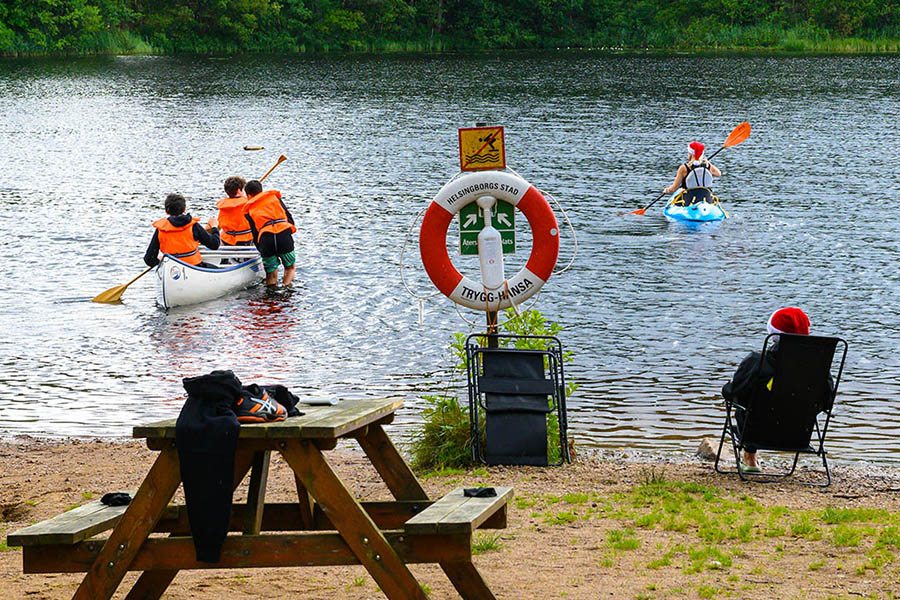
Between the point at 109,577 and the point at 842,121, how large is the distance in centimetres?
3420

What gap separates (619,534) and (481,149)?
10.2 feet

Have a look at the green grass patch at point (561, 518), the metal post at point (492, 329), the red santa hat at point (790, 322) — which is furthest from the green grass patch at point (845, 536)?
the metal post at point (492, 329)

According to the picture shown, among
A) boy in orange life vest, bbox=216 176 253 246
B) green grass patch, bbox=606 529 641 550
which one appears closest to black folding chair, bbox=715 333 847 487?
green grass patch, bbox=606 529 641 550

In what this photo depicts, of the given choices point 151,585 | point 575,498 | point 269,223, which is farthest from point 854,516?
point 269,223

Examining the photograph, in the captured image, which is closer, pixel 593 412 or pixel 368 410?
pixel 368 410

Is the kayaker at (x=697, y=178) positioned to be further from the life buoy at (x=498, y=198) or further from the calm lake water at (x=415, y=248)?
the life buoy at (x=498, y=198)

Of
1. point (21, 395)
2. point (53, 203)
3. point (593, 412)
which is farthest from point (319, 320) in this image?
point (53, 203)

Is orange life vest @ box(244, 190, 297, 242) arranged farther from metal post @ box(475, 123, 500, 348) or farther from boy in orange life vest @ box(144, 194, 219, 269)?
metal post @ box(475, 123, 500, 348)

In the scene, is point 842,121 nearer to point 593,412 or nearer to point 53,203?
point 53,203

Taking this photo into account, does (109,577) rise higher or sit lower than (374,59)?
lower

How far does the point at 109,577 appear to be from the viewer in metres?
4.61

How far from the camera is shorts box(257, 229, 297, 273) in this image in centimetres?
1612

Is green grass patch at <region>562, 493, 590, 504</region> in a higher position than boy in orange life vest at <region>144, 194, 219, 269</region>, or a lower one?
lower

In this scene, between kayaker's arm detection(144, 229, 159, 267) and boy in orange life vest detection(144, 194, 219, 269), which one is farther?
kayaker's arm detection(144, 229, 159, 267)
